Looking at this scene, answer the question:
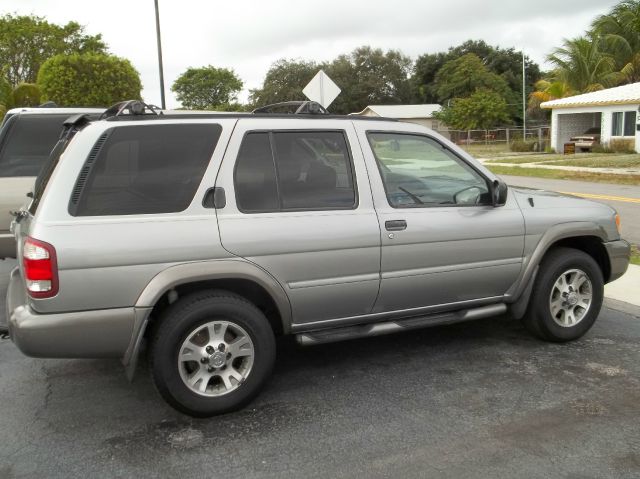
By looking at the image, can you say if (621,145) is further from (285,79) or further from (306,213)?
(285,79)

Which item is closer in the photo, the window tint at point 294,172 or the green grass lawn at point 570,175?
the window tint at point 294,172

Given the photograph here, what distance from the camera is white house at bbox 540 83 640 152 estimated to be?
1127 inches

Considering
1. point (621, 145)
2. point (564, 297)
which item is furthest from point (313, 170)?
point (621, 145)

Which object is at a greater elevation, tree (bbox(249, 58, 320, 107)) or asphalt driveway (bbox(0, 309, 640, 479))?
tree (bbox(249, 58, 320, 107))

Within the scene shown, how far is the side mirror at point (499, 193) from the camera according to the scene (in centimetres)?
454

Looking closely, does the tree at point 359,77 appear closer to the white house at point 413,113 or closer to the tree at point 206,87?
the tree at point 206,87

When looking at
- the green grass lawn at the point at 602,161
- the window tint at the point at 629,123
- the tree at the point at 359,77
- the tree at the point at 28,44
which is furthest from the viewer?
the tree at the point at 359,77

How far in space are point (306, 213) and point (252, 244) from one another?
433mm

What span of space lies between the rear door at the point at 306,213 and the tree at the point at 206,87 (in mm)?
81084

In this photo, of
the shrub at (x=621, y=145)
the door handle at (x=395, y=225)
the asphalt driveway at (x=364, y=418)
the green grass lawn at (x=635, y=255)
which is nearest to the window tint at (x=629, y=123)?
the shrub at (x=621, y=145)

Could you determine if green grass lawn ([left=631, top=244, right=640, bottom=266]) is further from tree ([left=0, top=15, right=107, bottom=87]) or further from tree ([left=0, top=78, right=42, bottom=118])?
tree ([left=0, top=15, right=107, bottom=87])

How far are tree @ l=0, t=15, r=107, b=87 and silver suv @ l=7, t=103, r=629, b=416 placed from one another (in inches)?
1885

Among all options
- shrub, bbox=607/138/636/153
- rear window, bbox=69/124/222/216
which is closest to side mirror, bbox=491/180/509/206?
rear window, bbox=69/124/222/216

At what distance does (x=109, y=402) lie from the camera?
4.09m
